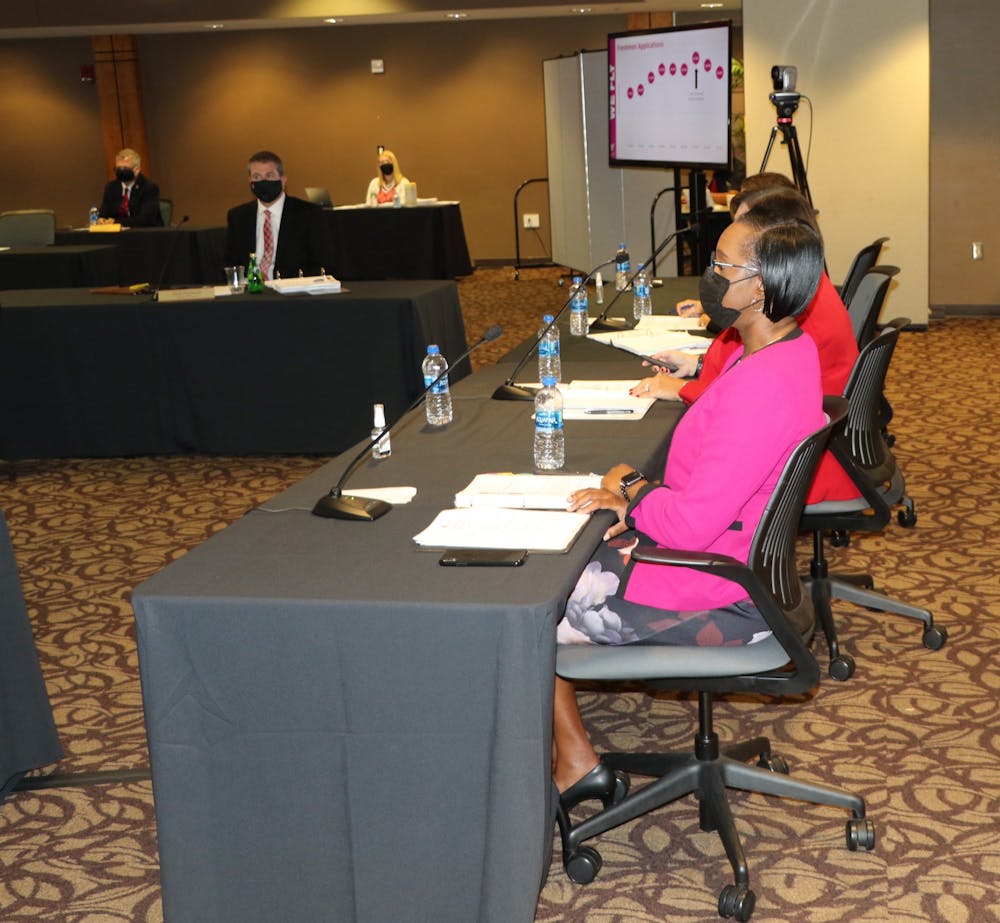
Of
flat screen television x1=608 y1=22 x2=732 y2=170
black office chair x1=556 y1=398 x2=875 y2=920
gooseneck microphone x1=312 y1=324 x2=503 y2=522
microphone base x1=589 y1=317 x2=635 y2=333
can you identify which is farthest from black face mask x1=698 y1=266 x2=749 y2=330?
flat screen television x1=608 y1=22 x2=732 y2=170

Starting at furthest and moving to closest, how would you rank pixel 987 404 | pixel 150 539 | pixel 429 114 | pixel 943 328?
pixel 429 114
pixel 943 328
pixel 987 404
pixel 150 539

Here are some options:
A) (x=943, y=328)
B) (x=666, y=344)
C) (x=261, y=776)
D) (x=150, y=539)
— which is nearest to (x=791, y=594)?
(x=261, y=776)

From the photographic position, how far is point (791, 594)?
248 cm

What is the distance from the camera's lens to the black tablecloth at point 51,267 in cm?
895

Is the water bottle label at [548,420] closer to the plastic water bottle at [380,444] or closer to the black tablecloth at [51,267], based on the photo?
the plastic water bottle at [380,444]

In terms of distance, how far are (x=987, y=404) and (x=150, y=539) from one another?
160 inches

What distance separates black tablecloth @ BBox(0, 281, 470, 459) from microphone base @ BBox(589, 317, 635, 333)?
117 cm

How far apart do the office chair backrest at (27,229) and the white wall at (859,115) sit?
18.0 feet

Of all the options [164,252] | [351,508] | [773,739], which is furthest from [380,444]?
[164,252]

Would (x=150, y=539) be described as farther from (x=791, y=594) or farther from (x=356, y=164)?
(x=356, y=164)

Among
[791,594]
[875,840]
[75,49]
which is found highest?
[75,49]

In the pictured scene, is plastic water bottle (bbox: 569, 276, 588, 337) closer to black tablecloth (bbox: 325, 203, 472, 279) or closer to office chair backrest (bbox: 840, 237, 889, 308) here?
office chair backrest (bbox: 840, 237, 889, 308)

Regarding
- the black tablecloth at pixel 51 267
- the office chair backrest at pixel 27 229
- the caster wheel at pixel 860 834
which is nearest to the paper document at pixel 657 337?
the caster wheel at pixel 860 834

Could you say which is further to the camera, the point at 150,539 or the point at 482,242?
the point at 482,242
